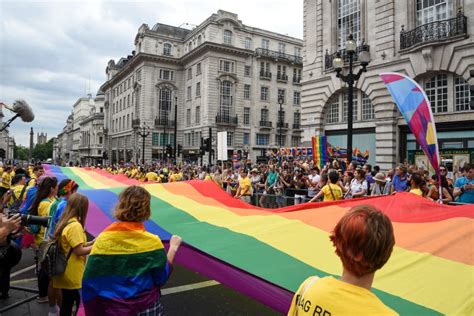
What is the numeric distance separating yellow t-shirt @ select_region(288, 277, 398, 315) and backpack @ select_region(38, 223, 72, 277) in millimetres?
3138

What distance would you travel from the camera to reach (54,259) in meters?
3.93

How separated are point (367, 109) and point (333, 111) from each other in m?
2.82

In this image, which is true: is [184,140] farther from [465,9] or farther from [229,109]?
[465,9]

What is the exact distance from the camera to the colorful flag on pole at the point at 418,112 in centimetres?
643

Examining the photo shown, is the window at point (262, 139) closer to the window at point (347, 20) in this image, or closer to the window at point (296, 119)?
the window at point (296, 119)

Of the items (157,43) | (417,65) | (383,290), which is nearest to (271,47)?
(157,43)

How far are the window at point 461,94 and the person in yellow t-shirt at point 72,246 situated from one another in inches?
814

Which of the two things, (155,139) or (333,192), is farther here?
(155,139)

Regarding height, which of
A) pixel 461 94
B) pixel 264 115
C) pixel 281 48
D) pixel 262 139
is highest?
pixel 281 48

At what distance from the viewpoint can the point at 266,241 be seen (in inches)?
164

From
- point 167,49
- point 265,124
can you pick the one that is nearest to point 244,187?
point 265,124

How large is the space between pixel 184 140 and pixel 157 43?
54.7ft

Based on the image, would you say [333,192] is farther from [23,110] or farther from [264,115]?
[264,115]

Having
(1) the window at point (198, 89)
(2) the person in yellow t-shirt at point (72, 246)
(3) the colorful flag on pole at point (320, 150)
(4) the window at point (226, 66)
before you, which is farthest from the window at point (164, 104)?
(2) the person in yellow t-shirt at point (72, 246)
